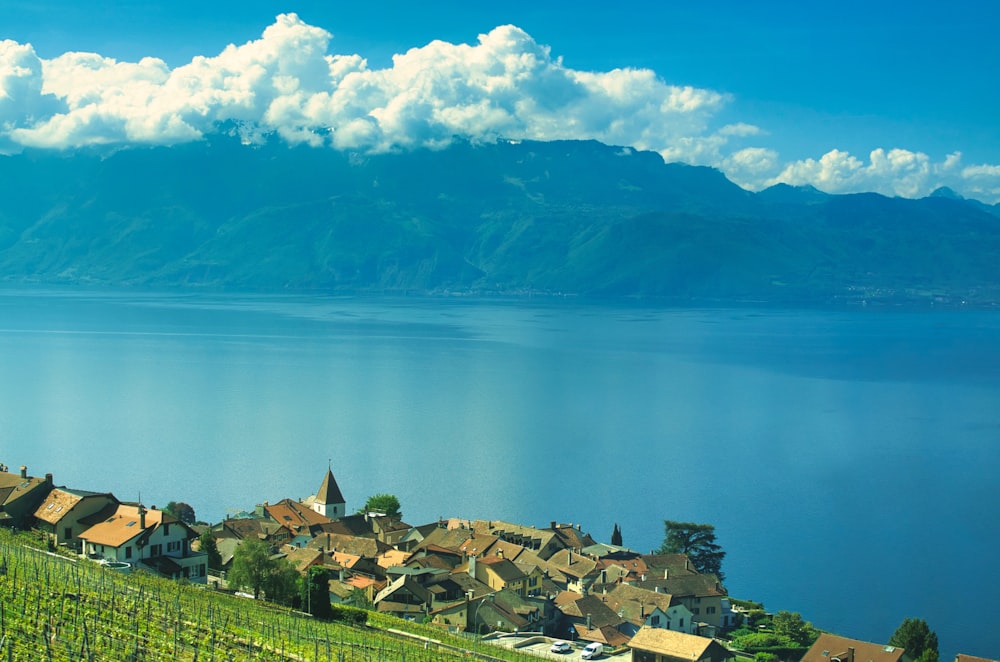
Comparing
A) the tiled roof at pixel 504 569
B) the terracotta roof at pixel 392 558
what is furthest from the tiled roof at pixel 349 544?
the tiled roof at pixel 504 569

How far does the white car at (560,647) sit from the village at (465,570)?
0.14ft

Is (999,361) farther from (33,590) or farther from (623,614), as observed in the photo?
(33,590)

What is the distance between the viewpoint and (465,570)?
35.0 m

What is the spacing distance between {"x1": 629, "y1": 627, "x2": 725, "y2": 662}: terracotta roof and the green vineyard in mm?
4198

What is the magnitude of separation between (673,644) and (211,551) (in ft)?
49.7

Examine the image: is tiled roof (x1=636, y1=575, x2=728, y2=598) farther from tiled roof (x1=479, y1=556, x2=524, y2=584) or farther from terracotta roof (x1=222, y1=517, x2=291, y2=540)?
terracotta roof (x1=222, y1=517, x2=291, y2=540)

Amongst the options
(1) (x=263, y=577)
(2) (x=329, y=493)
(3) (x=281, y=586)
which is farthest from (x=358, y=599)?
(2) (x=329, y=493)

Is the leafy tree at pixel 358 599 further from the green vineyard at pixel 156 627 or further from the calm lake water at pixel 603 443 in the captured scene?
the calm lake water at pixel 603 443

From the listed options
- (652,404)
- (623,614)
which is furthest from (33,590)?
(652,404)

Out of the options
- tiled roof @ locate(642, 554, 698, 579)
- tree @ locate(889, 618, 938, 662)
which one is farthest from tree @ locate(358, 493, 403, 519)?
tree @ locate(889, 618, 938, 662)

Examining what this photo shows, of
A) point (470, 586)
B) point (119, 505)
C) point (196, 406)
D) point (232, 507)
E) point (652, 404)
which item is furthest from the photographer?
point (652, 404)

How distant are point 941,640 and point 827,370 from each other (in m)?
83.9

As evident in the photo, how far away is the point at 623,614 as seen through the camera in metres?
32.4

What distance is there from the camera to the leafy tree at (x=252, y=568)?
2725 cm
